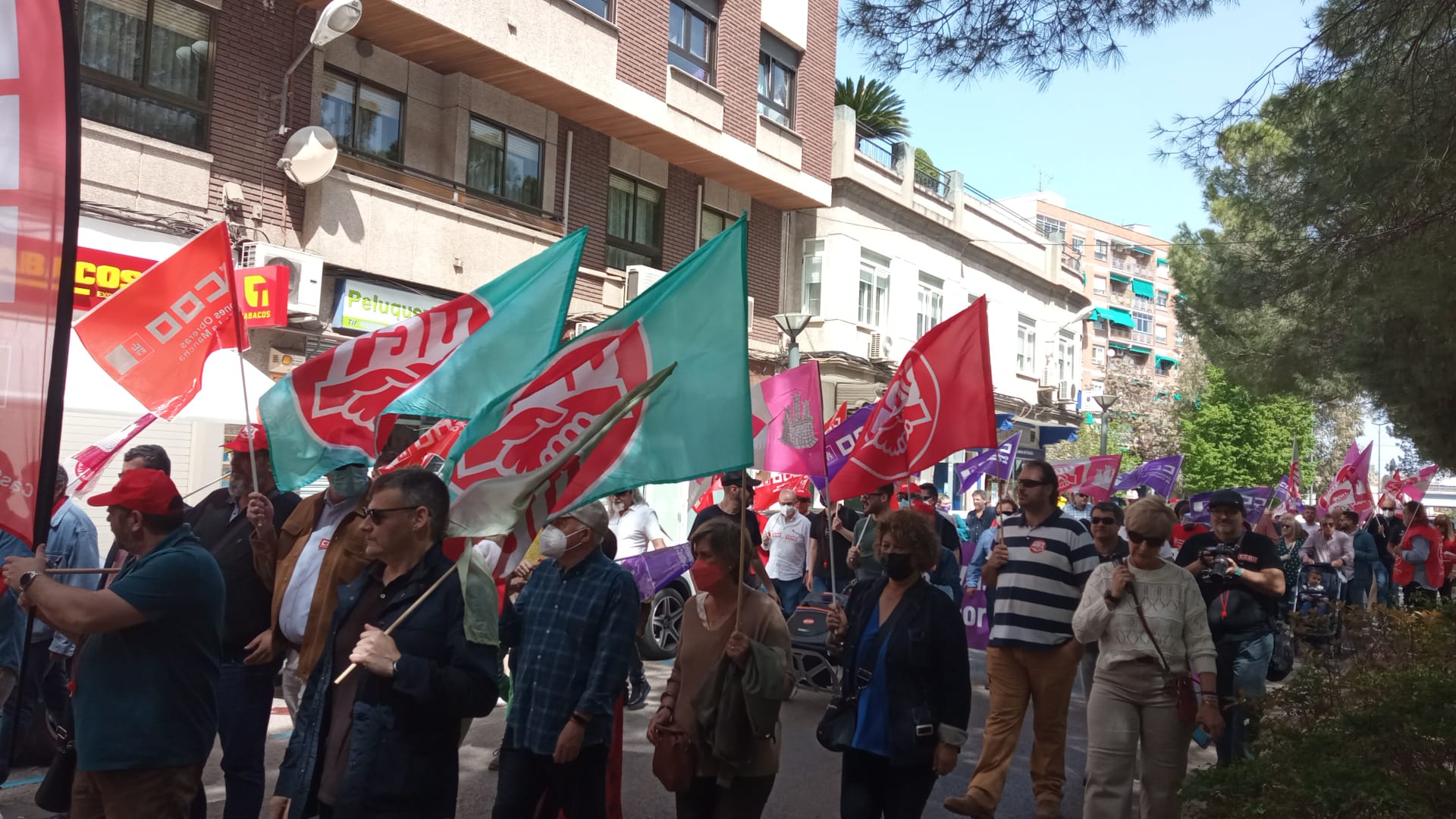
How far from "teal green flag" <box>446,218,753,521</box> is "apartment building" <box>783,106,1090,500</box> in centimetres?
1746

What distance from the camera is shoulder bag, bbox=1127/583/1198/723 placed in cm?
589

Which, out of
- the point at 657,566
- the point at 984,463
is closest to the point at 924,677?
the point at 657,566

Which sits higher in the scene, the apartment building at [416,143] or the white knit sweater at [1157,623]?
the apartment building at [416,143]

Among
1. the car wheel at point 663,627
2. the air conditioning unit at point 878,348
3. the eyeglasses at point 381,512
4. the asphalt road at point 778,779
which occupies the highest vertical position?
the air conditioning unit at point 878,348

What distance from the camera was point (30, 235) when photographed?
2900mm

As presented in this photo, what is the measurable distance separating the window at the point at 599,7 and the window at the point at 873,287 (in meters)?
9.50

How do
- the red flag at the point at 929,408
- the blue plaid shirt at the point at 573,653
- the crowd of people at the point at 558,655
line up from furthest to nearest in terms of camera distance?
the red flag at the point at 929,408 → the blue plaid shirt at the point at 573,653 → the crowd of people at the point at 558,655

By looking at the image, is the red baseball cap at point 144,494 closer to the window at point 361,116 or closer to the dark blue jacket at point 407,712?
the dark blue jacket at point 407,712

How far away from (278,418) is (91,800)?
6.75ft

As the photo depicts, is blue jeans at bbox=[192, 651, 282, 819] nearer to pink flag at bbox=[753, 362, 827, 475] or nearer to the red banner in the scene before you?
the red banner

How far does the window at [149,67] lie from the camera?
1360cm

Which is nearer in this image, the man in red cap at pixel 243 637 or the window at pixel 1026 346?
the man in red cap at pixel 243 637

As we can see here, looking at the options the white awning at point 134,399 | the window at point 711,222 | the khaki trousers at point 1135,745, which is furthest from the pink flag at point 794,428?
the window at point 711,222

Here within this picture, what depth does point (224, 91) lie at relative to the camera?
14812 mm
